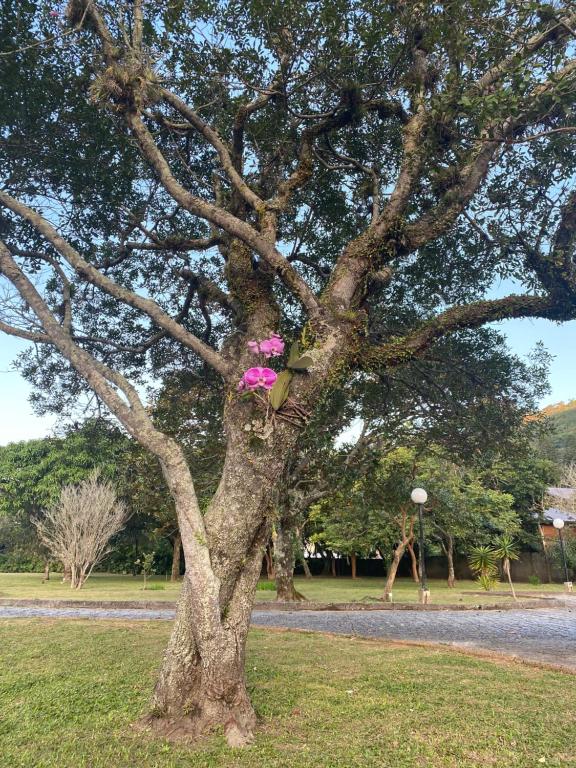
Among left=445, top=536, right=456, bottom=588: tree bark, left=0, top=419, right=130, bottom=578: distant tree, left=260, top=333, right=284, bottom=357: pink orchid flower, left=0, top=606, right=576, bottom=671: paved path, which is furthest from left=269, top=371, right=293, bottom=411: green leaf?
left=0, top=419, right=130, bottom=578: distant tree

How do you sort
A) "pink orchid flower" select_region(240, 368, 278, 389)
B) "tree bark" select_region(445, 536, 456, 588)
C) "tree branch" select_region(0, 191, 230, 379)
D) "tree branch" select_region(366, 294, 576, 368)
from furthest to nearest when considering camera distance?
"tree bark" select_region(445, 536, 456, 588)
"tree branch" select_region(366, 294, 576, 368)
"tree branch" select_region(0, 191, 230, 379)
"pink orchid flower" select_region(240, 368, 278, 389)

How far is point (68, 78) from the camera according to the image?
22.2 ft

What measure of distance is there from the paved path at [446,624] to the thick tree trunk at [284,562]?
1510 mm

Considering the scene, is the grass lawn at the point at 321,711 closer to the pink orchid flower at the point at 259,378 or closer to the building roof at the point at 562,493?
the pink orchid flower at the point at 259,378

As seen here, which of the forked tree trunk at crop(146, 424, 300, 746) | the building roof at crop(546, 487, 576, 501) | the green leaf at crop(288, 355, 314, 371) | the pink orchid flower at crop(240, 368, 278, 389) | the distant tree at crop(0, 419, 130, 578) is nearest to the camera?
the forked tree trunk at crop(146, 424, 300, 746)

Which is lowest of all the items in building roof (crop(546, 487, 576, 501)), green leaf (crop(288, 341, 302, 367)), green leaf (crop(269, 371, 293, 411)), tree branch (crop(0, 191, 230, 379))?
green leaf (crop(269, 371, 293, 411))

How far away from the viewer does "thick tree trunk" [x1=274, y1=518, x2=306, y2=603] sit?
13.6 meters

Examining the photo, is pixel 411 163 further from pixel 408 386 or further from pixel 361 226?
pixel 408 386

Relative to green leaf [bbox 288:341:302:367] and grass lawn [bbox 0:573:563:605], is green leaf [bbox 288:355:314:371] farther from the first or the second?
grass lawn [bbox 0:573:563:605]

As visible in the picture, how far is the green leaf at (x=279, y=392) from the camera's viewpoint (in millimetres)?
3969

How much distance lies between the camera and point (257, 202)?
5.16 metres

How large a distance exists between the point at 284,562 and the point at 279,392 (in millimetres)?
11057

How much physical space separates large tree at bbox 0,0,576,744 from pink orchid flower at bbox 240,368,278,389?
0.02 meters

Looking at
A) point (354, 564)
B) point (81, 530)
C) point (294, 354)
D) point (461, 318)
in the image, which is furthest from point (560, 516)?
point (294, 354)
